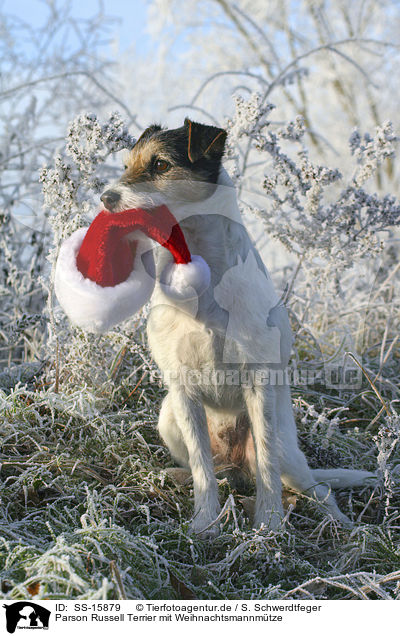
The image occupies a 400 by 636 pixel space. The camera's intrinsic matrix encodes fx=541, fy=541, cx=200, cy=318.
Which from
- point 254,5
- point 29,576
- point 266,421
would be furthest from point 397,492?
point 254,5

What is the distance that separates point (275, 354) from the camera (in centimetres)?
226

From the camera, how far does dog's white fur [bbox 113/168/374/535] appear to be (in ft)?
6.93

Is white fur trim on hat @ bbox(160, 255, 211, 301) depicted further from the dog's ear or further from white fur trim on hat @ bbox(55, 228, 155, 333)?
the dog's ear

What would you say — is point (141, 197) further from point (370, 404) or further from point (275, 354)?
point (370, 404)

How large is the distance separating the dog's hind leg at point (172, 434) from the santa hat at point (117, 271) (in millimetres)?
718

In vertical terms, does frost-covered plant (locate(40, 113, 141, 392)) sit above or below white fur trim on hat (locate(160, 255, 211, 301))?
above

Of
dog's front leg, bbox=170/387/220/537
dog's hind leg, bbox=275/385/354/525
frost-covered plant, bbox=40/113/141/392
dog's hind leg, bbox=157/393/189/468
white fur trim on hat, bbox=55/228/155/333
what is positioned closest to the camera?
white fur trim on hat, bbox=55/228/155/333

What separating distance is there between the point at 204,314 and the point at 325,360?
1780mm

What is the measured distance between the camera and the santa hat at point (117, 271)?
1.83 meters

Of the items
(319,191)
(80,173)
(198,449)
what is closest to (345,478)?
(198,449)

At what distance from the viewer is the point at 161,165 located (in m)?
2.01
